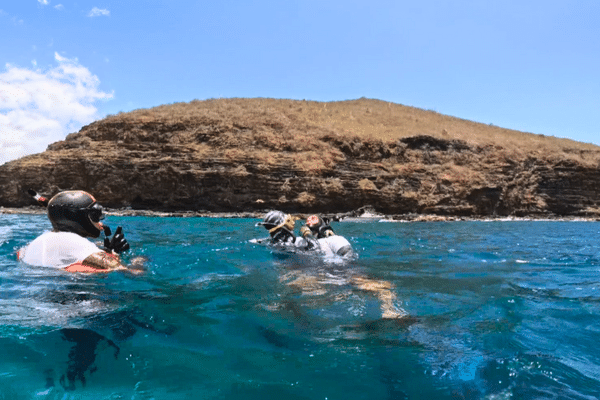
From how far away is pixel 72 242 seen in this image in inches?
167

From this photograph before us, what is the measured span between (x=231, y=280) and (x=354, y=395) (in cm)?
349

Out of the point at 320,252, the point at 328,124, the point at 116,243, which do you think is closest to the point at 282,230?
the point at 320,252

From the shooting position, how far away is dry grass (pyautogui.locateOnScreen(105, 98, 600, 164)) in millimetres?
47531

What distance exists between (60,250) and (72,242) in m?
0.14

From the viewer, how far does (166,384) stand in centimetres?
253

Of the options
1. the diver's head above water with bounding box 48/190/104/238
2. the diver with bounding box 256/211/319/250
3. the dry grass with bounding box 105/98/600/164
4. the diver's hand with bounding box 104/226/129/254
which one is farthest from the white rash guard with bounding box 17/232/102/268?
the dry grass with bounding box 105/98/600/164

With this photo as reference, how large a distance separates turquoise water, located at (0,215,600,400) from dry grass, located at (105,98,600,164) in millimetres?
38227

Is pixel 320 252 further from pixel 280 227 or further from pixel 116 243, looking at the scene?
pixel 116 243

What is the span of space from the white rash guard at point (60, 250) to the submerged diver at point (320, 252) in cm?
256

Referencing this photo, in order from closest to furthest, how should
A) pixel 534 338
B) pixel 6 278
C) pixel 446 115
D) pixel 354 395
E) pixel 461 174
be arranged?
pixel 354 395, pixel 534 338, pixel 6 278, pixel 461 174, pixel 446 115

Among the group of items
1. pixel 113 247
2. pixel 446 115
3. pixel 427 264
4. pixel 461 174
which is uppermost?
pixel 446 115

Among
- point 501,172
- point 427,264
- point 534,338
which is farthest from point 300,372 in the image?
point 501,172

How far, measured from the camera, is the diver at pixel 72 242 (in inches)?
164

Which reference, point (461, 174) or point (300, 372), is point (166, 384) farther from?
point (461, 174)
